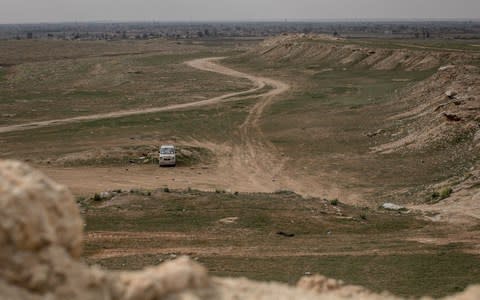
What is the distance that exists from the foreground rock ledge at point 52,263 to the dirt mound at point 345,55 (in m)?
69.9

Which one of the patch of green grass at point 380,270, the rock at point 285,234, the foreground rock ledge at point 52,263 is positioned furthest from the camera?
the rock at point 285,234

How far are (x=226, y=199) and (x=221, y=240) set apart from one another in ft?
16.7

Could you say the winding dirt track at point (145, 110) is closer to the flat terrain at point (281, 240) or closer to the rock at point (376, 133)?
the rock at point (376, 133)

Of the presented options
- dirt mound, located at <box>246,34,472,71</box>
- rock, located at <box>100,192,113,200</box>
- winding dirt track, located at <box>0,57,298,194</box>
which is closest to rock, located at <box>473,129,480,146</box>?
winding dirt track, located at <box>0,57,298,194</box>

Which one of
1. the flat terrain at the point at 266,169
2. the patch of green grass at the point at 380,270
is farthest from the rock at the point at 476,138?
the patch of green grass at the point at 380,270

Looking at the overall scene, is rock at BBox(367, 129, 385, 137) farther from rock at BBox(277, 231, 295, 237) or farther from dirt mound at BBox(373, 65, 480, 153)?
rock at BBox(277, 231, 295, 237)

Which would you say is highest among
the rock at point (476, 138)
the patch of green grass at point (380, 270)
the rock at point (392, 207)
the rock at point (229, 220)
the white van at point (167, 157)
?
the rock at point (476, 138)

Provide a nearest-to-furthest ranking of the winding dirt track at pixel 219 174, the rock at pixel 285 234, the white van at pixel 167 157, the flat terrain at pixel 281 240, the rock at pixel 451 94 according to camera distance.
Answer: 1. the flat terrain at pixel 281 240
2. the rock at pixel 285 234
3. the winding dirt track at pixel 219 174
4. the white van at pixel 167 157
5. the rock at pixel 451 94

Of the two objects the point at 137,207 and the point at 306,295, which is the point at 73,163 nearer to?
the point at 137,207

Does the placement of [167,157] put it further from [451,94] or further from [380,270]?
[380,270]

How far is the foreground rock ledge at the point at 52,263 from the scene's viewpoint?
25.7 ft

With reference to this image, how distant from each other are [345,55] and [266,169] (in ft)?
208

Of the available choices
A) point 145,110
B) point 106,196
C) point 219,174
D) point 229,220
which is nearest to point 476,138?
point 219,174

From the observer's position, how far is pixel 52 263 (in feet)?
26.3
